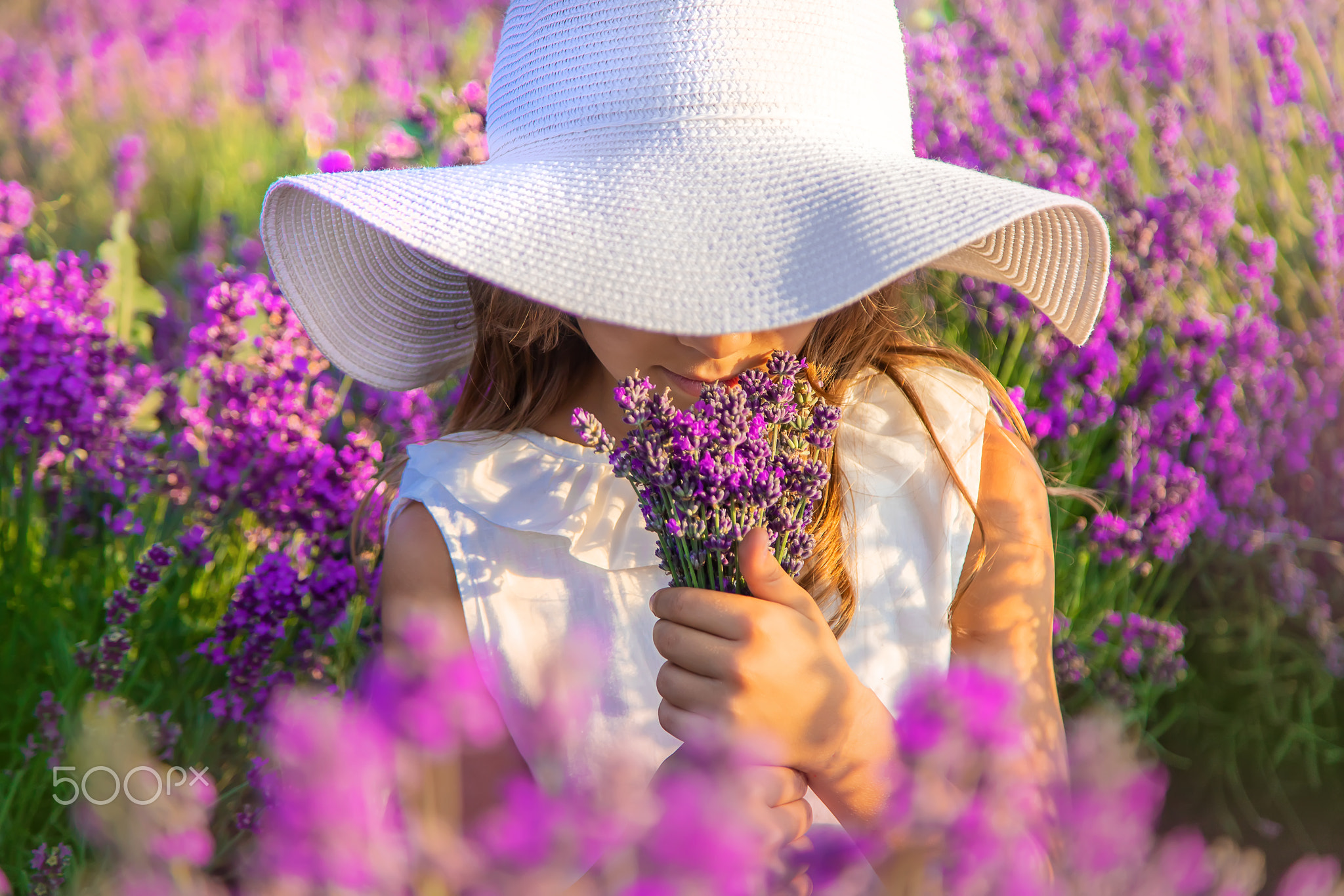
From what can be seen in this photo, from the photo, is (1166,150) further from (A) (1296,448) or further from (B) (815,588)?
(B) (815,588)

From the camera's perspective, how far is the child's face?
1202 millimetres

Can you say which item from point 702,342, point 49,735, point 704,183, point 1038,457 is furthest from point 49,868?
point 1038,457

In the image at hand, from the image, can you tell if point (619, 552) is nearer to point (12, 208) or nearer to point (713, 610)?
point (713, 610)

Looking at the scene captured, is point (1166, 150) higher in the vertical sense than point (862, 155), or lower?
lower

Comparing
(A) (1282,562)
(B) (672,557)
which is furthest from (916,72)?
(B) (672,557)

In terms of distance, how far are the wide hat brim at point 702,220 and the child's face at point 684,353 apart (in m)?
0.13

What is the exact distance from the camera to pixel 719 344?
1168 mm

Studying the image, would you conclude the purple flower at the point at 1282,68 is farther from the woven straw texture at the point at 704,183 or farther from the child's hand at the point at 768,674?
the child's hand at the point at 768,674

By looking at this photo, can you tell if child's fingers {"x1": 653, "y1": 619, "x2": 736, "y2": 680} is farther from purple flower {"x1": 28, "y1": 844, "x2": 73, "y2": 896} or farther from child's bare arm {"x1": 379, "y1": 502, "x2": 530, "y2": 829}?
purple flower {"x1": 28, "y1": 844, "x2": 73, "y2": 896}

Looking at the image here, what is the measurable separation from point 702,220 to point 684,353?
19 cm

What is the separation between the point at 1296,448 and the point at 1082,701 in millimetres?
760

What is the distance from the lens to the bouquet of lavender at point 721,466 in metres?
0.97

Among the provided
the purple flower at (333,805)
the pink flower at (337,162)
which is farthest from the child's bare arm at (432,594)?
the purple flower at (333,805)

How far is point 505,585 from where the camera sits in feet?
5.22
